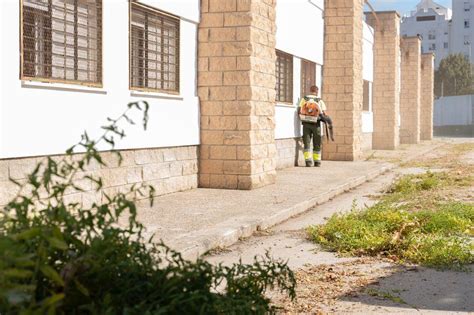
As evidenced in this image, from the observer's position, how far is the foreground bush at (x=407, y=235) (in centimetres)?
648

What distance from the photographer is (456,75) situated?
88.1 meters

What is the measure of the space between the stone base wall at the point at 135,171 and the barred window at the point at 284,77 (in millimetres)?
5817

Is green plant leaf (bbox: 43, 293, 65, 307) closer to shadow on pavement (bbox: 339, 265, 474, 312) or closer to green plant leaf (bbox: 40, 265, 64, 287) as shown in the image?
green plant leaf (bbox: 40, 265, 64, 287)

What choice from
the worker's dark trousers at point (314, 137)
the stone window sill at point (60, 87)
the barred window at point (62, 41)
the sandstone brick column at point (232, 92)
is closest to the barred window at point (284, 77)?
the worker's dark trousers at point (314, 137)

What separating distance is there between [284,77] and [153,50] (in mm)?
7199

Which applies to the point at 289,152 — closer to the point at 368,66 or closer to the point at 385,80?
the point at 368,66

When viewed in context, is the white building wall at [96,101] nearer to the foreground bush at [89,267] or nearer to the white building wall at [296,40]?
the foreground bush at [89,267]

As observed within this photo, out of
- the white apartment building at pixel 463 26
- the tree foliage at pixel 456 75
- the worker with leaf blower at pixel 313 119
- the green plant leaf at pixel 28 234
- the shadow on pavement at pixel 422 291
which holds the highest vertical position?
the white apartment building at pixel 463 26

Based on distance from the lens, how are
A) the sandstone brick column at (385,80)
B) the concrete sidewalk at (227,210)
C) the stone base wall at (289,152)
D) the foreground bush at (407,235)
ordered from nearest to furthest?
the foreground bush at (407,235), the concrete sidewalk at (227,210), the stone base wall at (289,152), the sandstone brick column at (385,80)

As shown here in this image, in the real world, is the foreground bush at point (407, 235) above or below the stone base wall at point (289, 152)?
below

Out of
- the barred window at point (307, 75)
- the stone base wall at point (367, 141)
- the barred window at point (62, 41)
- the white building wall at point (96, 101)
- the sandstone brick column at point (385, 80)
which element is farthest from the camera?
the sandstone brick column at point (385, 80)

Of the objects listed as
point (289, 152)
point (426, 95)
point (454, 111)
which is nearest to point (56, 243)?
point (289, 152)

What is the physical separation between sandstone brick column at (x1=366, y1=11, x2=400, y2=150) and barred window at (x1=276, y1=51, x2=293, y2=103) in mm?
12559

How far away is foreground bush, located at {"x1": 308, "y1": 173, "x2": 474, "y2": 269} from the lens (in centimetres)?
648
